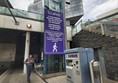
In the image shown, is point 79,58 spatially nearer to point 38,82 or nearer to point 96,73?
point 96,73

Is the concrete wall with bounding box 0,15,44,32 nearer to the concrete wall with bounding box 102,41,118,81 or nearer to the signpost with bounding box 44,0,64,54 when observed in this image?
the signpost with bounding box 44,0,64,54

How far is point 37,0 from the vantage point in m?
30.3

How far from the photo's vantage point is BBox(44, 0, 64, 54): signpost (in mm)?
6422

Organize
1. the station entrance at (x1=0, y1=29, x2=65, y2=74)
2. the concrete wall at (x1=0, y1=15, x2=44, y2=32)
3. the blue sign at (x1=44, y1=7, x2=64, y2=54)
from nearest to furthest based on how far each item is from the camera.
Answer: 1. the blue sign at (x1=44, y1=7, x2=64, y2=54)
2. the concrete wall at (x1=0, y1=15, x2=44, y2=32)
3. the station entrance at (x1=0, y1=29, x2=65, y2=74)

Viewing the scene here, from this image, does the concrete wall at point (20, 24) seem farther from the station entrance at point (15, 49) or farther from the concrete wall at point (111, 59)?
the concrete wall at point (111, 59)

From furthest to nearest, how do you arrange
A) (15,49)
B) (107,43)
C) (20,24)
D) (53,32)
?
1. (15,49)
2. (20,24)
3. (53,32)
4. (107,43)

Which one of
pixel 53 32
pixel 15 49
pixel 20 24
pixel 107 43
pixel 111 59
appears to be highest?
pixel 20 24

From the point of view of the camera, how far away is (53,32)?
6758 millimetres

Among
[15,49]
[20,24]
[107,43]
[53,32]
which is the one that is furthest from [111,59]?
[15,49]

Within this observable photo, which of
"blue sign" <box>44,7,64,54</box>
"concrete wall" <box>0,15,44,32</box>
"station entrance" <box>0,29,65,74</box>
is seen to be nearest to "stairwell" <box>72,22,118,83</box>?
"blue sign" <box>44,7,64,54</box>

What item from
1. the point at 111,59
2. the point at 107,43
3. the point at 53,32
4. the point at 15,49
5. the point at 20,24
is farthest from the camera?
the point at 15,49

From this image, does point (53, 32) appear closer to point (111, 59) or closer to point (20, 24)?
point (20, 24)

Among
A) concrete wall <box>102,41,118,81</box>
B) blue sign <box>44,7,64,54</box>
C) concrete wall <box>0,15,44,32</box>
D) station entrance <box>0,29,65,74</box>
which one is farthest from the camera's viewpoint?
station entrance <box>0,29,65,74</box>

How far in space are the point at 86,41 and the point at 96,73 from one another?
5.70 meters
